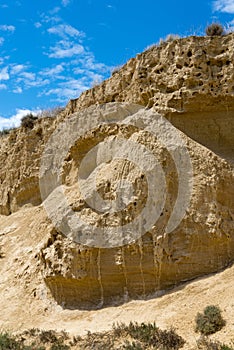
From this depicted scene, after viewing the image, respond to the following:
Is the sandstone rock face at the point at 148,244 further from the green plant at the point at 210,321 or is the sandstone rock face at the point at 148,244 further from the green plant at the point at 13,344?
the green plant at the point at 13,344

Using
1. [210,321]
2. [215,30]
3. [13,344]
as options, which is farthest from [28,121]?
[210,321]

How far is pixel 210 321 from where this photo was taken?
7766mm

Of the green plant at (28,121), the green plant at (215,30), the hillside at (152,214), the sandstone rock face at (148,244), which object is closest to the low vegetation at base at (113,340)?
the hillside at (152,214)

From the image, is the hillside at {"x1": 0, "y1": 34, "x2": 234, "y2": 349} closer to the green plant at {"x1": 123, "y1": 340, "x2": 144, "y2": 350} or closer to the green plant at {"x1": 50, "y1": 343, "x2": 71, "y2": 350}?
the green plant at {"x1": 50, "y1": 343, "x2": 71, "y2": 350}

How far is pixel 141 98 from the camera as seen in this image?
37.9ft

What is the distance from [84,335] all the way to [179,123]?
219 inches

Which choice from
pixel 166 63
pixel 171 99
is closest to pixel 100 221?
pixel 171 99

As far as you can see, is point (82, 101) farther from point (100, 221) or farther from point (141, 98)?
point (100, 221)

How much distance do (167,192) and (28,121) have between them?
1051cm

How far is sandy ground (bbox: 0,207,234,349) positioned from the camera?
27.5ft

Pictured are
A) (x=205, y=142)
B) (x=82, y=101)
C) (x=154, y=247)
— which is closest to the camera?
(x=154, y=247)

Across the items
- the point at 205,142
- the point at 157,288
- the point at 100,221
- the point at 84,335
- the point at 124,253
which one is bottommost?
the point at 84,335

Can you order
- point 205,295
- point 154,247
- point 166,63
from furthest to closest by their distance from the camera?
point 166,63 < point 154,247 < point 205,295

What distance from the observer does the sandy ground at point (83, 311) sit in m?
8.37
